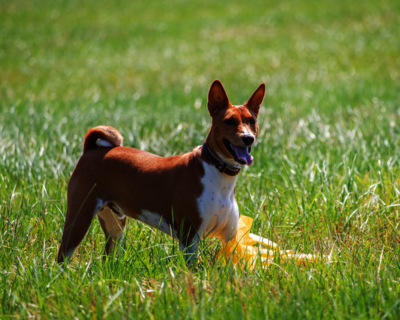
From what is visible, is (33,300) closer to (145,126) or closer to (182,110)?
(145,126)

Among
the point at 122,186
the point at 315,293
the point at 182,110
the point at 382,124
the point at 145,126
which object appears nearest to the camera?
the point at 315,293

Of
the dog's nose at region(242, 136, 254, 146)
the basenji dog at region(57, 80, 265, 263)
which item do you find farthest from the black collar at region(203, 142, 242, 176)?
the dog's nose at region(242, 136, 254, 146)

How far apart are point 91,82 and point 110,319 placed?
10809 mm

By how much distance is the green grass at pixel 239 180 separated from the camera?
2.35m

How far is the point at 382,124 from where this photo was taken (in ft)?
19.0

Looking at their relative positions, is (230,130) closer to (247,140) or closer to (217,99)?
(247,140)

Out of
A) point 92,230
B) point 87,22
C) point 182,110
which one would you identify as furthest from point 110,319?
point 87,22

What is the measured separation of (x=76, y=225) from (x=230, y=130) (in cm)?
128

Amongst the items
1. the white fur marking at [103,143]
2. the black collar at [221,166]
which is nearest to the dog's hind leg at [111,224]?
the white fur marking at [103,143]

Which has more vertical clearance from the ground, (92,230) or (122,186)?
(122,186)

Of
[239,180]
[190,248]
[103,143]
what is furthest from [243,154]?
Result: [239,180]

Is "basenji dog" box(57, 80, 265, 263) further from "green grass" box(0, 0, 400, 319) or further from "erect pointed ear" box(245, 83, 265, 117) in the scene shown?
"green grass" box(0, 0, 400, 319)

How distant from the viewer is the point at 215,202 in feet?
9.32

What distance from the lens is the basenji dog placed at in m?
2.83
